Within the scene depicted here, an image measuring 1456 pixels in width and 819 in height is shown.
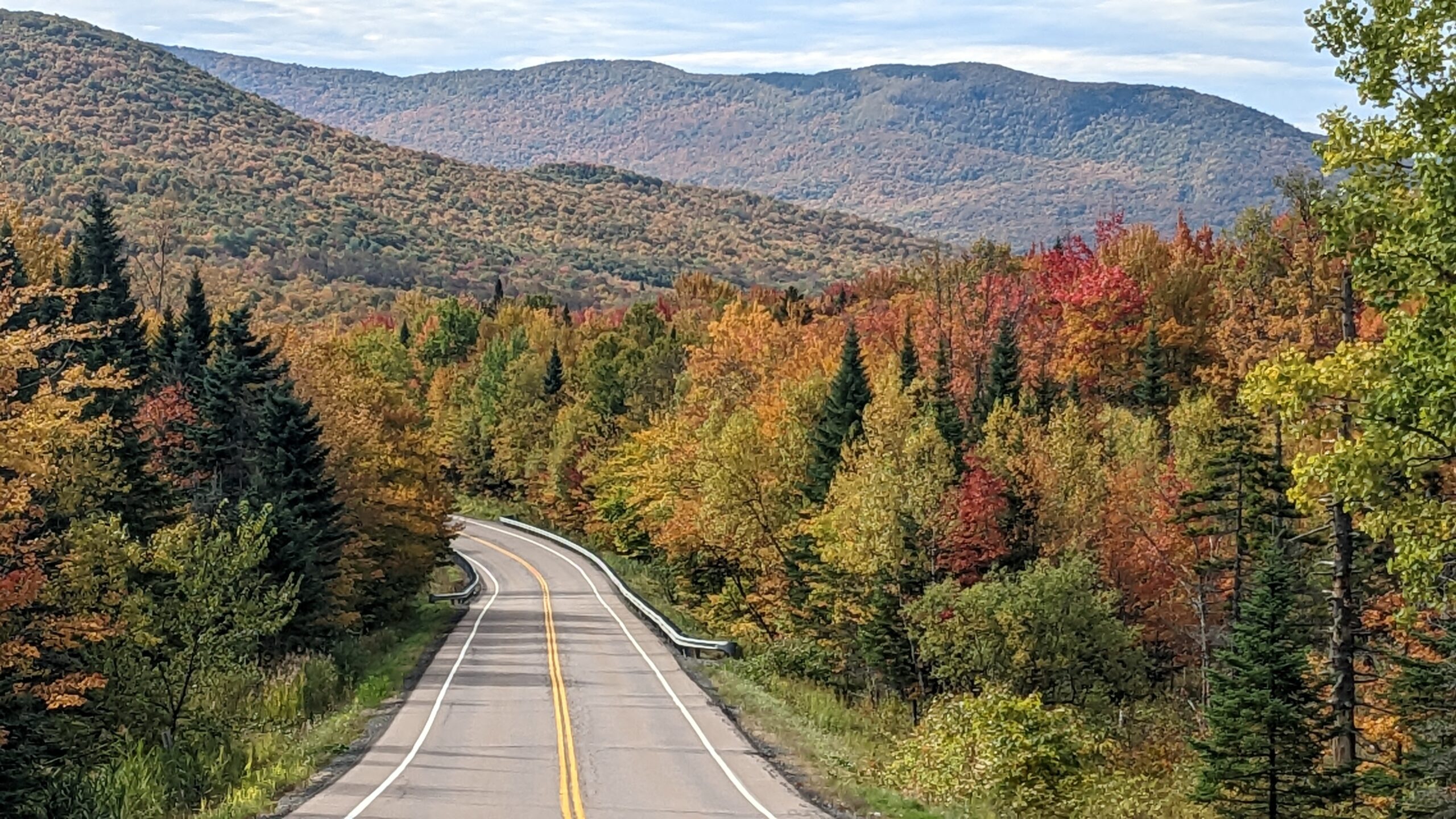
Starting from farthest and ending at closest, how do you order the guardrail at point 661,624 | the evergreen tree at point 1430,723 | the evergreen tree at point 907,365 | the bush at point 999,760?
the evergreen tree at point 907,365
the guardrail at point 661,624
the bush at point 999,760
the evergreen tree at point 1430,723

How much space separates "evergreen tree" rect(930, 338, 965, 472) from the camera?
4803 centimetres

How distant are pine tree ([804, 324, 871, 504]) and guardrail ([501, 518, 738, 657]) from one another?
8031 mm

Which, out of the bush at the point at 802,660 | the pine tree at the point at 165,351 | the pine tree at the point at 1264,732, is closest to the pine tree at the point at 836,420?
the bush at the point at 802,660

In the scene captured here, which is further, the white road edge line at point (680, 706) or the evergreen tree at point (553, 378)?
the evergreen tree at point (553, 378)

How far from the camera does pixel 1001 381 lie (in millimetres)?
63781

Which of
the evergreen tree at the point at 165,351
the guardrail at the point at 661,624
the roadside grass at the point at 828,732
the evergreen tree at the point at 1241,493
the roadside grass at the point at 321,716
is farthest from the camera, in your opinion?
the evergreen tree at the point at 165,351

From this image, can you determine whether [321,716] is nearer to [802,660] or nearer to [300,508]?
[300,508]

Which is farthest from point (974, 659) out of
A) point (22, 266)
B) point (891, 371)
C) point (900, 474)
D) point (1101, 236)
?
point (1101, 236)

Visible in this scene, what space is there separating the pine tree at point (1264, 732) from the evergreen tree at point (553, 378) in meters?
80.2

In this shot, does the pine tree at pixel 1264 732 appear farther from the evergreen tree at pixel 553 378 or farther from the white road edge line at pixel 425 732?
the evergreen tree at pixel 553 378

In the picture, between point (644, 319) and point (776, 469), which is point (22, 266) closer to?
point (776, 469)

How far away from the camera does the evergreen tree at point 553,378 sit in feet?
336

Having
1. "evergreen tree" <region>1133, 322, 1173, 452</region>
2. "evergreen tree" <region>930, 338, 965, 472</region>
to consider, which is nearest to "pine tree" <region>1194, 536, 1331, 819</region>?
"evergreen tree" <region>930, 338, 965, 472</region>

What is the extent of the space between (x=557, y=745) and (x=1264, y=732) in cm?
1259
